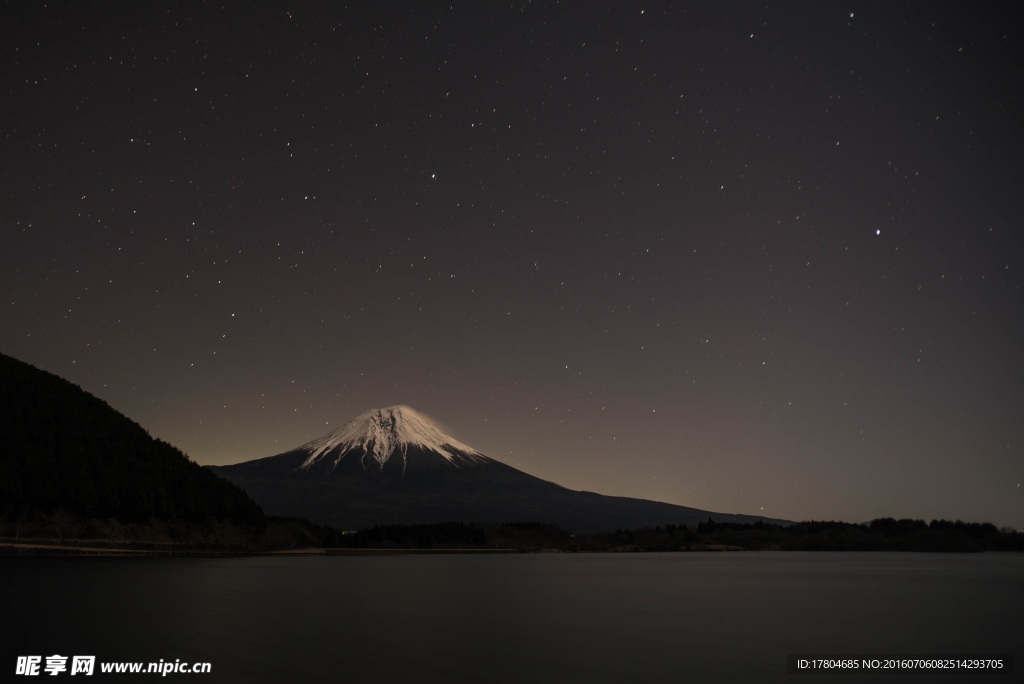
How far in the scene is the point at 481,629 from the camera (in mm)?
35531

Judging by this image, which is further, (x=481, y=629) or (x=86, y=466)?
(x=86, y=466)

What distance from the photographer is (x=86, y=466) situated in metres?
138

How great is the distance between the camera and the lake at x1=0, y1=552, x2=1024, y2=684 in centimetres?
2469

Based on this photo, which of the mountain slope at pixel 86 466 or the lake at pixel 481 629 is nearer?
the lake at pixel 481 629

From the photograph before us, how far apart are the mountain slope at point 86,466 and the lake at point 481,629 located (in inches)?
2864

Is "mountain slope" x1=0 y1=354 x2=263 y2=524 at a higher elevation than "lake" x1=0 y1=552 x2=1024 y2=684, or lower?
higher

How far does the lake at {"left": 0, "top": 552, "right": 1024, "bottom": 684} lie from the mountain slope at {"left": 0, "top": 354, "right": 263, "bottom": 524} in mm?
72757

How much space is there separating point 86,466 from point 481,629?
12263 cm

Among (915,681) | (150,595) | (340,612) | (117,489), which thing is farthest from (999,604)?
(117,489)

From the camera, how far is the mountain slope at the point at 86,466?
12731cm

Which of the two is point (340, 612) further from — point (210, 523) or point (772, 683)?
point (210, 523)

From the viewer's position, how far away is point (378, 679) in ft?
75.2

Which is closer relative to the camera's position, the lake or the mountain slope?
the lake

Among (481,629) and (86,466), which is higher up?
(86,466)
